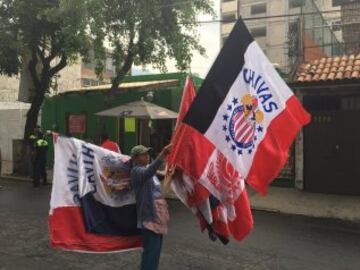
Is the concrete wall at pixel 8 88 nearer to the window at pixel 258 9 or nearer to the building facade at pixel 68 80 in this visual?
the building facade at pixel 68 80

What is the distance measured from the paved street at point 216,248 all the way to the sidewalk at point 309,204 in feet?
2.41

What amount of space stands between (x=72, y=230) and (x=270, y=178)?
2275mm

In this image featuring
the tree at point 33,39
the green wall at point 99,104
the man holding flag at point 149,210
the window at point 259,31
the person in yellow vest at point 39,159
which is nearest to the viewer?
the man holding flag at point 149,210

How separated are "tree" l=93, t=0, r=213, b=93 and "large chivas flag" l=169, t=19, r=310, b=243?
31.7 feet

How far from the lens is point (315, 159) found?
1374cm

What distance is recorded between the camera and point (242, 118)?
5.04 metres

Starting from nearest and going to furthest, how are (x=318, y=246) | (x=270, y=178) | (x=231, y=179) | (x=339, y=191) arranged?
(x=270, y=178) < (x=231, y=179) < (x=318, y=246) < (x=339, y=191)

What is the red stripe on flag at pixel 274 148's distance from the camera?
15.8 ft

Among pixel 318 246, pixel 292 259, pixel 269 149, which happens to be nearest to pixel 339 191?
pixel 318 246

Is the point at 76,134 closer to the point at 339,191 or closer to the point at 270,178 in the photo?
the point at 339,191

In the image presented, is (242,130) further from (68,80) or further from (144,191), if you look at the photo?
(68,80)

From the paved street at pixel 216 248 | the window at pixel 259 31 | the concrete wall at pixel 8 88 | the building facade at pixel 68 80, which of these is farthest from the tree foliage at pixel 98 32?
the window at pixel 259 31

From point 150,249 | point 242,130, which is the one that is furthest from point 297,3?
point 150,249

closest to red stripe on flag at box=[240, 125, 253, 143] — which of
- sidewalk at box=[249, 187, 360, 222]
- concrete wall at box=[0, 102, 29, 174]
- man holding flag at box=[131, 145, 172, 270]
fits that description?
man holding flag at box=[131, 145, 172, 270]
